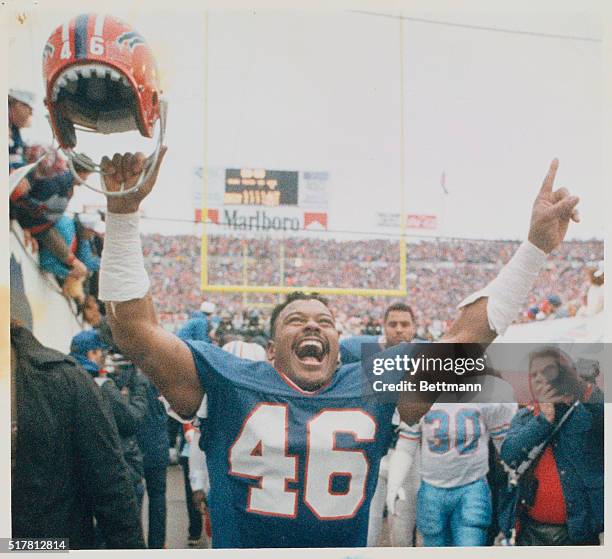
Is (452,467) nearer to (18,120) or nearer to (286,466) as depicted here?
(286,466)

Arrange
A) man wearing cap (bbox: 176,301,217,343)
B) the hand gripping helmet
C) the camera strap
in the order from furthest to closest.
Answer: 1. the camera strap
2. man wearing cap (bbox: 176,301,217,343)
3. the hand gripping helmet

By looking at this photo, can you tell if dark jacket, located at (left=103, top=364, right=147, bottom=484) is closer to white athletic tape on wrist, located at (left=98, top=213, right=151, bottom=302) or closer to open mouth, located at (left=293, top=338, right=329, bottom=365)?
white athletic tape on wrist, located at (left=98, top=213, right=151, bottom=302)

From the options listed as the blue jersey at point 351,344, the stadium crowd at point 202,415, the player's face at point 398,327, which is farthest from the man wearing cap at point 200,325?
the player's face at point 398,327

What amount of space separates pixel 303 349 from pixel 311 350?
0.02m

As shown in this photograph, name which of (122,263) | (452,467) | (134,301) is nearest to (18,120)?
(122,263)

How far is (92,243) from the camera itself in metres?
2.39

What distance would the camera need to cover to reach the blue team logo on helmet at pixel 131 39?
7.64 ft

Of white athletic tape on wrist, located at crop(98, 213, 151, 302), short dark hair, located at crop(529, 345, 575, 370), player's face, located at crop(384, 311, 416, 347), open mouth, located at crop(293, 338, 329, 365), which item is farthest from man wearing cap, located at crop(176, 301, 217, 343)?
short dark hair, located at crop(529, 345, 575, 370)

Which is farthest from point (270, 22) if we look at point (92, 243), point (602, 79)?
point (602, 79)

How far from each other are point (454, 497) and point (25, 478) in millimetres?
1208

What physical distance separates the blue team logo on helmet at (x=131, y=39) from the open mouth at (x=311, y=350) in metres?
0.91

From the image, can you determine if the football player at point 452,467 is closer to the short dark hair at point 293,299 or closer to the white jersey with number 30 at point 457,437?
the white jersey with number 30 at point 457,437

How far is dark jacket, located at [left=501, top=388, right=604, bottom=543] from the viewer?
2543 millimetres

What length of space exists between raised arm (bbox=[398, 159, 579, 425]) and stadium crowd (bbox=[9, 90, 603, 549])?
3 centimetres
